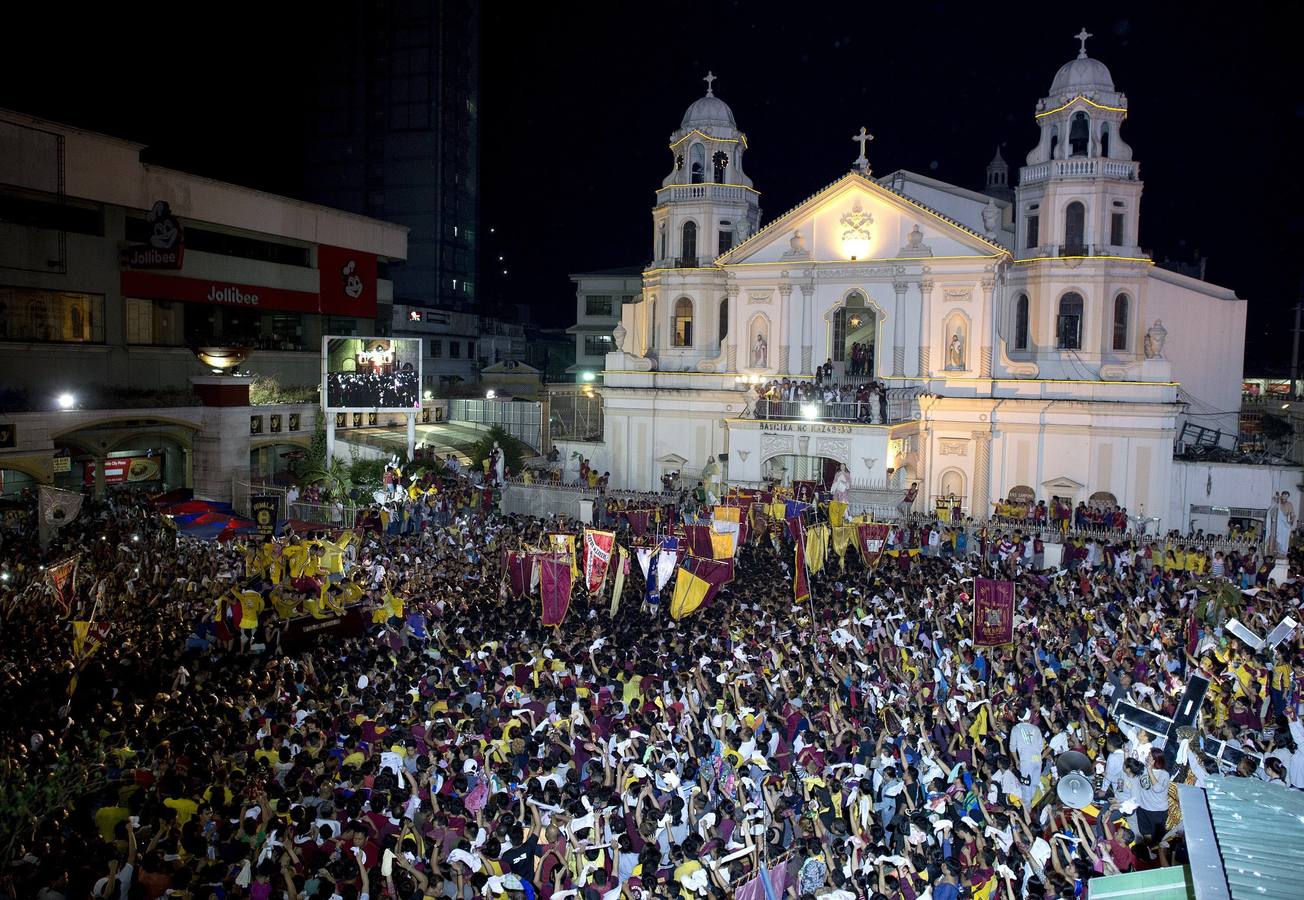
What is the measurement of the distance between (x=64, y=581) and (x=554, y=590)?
8.43 metres

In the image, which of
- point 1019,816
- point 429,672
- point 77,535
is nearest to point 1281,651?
point 1019,816

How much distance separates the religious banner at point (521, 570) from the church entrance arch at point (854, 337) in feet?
A: 71.5

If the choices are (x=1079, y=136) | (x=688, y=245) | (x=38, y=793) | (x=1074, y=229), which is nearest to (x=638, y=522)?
(x=38, y=793)

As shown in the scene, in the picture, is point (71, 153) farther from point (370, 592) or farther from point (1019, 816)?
point (1019, 816)

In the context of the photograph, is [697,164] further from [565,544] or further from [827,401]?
[565,544]

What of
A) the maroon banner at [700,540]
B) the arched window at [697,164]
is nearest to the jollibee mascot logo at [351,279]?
the arched window at [697,164]

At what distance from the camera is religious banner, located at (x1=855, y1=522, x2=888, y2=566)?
21.6 meters

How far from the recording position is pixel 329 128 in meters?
67.1

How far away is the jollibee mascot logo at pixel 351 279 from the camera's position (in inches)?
1770

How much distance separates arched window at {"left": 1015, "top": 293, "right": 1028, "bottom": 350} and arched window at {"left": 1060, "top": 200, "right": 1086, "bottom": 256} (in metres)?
2.27

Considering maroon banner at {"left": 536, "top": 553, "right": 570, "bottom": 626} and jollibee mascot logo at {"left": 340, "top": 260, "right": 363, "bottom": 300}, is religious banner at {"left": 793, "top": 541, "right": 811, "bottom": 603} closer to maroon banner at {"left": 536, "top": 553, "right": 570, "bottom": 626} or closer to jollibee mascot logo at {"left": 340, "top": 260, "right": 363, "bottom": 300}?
maroon banner at {"left": 536, "top": 553, "right": 570, "bottom": 626}

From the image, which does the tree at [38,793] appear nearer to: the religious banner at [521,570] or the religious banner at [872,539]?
the religious banner at [521,570]

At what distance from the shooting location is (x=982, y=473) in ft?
117

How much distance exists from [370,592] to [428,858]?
9.98 meters
